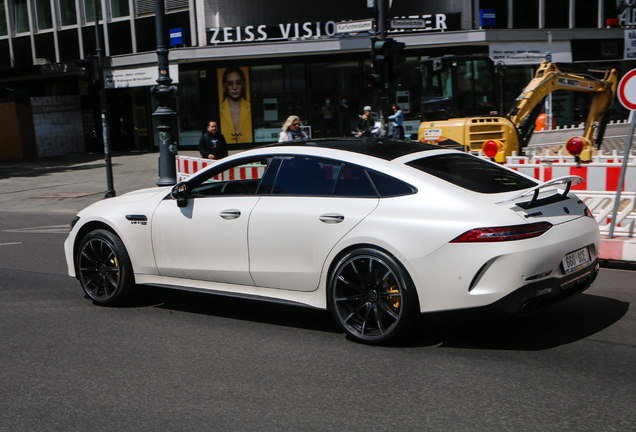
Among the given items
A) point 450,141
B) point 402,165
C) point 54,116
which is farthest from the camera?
point 54,116

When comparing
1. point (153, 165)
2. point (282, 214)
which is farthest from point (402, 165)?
point (153, 165)

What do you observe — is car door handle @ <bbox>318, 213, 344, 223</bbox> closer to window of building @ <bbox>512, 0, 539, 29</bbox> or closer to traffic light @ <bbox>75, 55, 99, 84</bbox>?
traffic light @ <bbox>75, 55, 99, 84</bbox>

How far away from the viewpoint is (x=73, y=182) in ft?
67.3

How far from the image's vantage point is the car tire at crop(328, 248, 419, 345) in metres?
4.68

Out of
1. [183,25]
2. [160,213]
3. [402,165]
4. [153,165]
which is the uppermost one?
[183,25]

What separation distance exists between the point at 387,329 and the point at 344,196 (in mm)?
994

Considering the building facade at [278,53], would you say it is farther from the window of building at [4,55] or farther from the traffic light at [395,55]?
the traffic light at [395,55]

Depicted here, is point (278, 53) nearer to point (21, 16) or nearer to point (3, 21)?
point (21, 16)

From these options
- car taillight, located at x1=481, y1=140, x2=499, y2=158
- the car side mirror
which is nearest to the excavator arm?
car taillight, located at x1=481, y1=140, x2=499, y2=158

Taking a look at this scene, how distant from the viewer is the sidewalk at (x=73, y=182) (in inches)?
590

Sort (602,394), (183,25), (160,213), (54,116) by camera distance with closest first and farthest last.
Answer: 1. (602,394)
2. (160,213)
3. (183,25)
4. (54,116)

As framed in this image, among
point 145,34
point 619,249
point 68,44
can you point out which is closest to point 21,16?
point 68,44

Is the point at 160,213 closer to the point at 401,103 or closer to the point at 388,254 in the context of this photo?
Answer: the point at 388,254

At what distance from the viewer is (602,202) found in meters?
8.44
